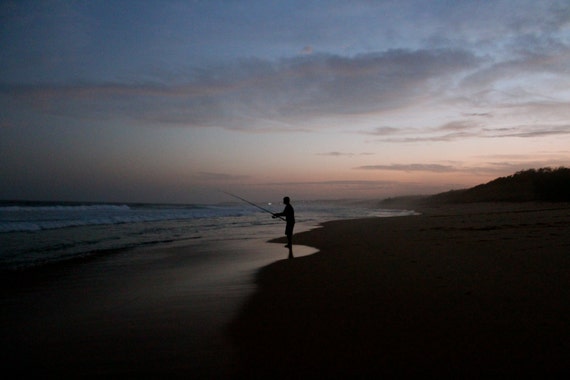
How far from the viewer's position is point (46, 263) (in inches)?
369

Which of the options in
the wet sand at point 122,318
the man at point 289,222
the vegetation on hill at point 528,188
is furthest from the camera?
the vegetation on hill at point 528,188

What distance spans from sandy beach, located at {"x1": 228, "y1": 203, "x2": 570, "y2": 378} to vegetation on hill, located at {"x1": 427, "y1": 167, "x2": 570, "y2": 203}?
37.6 m

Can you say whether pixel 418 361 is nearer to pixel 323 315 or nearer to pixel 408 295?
pixel 323 315

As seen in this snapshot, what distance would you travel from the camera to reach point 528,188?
47.5 metres

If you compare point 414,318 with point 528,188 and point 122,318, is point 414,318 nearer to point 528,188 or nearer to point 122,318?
point 122,318

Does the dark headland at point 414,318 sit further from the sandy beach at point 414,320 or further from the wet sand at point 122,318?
the wet sand at point 122,318

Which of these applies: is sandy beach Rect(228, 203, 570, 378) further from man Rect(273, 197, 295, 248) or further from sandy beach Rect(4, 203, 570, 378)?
man Rect(273, 197, 295, 248)

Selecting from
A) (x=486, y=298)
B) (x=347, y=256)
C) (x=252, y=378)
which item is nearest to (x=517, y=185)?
(x=347, y=256)

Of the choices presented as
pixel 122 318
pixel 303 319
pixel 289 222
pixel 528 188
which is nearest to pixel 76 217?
pixel 289 222

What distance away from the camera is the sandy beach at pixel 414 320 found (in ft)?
11.0

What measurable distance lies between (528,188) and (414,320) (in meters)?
51.9

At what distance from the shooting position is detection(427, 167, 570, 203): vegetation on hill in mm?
38616

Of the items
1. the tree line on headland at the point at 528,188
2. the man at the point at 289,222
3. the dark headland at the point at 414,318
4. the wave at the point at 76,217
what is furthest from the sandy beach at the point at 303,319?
the tree line on headland at the point at 528,188

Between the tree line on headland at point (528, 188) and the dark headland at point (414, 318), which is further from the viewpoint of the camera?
the tree line on headland at point (528, 188)
